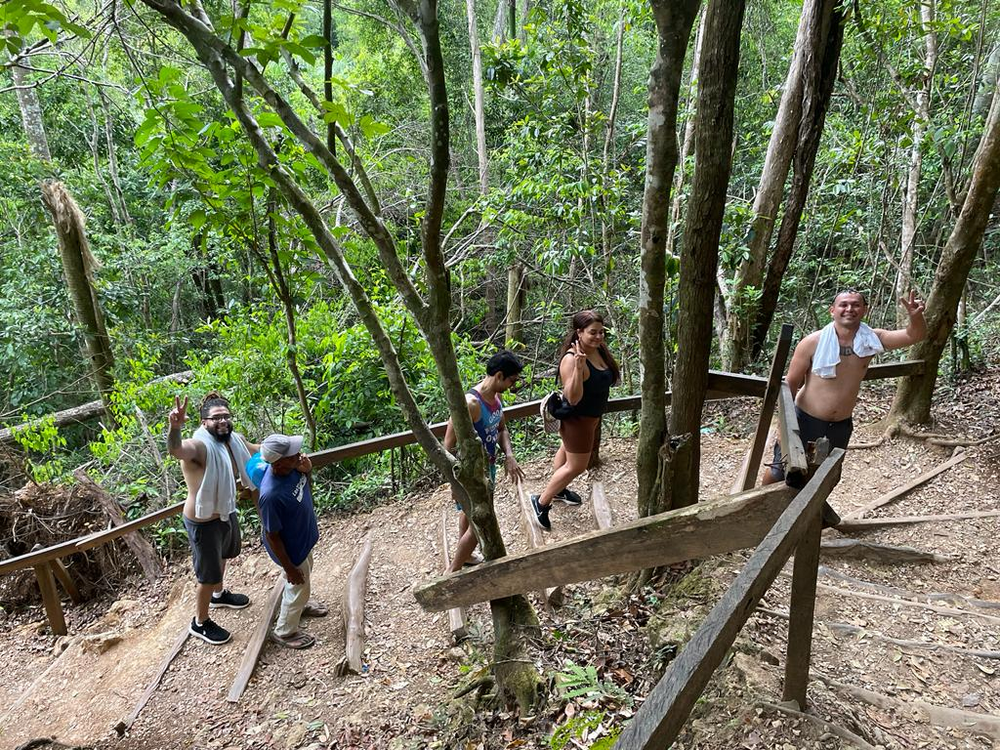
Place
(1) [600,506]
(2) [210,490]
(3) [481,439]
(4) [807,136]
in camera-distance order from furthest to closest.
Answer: (4) [807,136] < (1) [600,506] < (2) [210,490] < (3) [481,439]

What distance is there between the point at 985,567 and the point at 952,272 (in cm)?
292

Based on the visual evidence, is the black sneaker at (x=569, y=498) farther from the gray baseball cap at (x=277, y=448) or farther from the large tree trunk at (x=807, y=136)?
the large tree trunk at (x=807, y=136)

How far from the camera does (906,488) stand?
5.04 metres

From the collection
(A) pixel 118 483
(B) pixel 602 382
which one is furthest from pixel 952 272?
(A) pixel 118 483

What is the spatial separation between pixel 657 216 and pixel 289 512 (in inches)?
121

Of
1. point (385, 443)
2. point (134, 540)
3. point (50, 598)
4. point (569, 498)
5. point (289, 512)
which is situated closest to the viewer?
point (289, 512)

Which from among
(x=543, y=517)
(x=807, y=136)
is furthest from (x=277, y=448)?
(x=807, y=136)

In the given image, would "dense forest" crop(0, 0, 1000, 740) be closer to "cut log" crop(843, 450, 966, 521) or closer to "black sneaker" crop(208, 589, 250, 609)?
"cut log" crop(843, 450, 966, 521)

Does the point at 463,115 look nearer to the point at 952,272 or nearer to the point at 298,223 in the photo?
the point at 298,223

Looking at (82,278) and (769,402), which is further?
(82,278)

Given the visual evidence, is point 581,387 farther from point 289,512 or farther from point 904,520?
point 904,520

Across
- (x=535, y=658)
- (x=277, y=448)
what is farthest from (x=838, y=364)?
(x=277, y=448)

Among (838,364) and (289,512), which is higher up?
(838,364)

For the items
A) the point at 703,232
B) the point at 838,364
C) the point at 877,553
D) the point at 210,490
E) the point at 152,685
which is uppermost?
the point at 703,232
